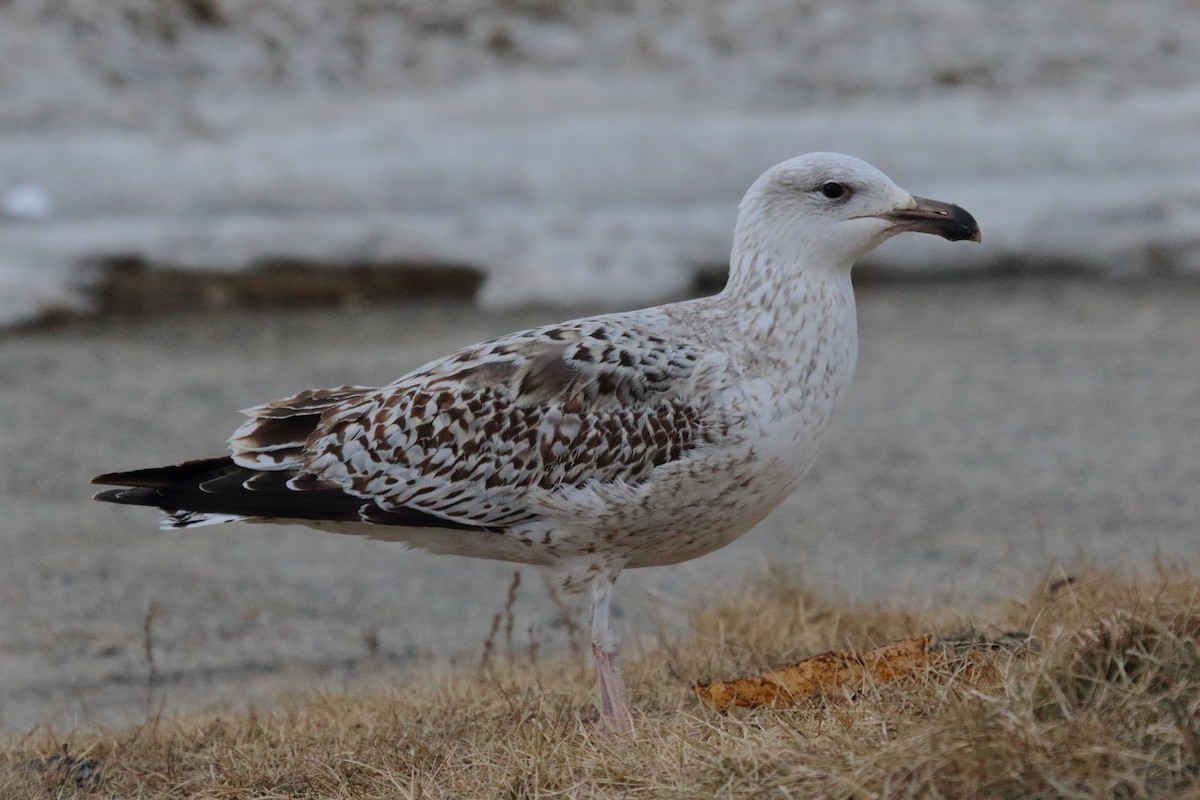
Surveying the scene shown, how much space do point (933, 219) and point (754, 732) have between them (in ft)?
5.08

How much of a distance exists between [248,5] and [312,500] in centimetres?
887

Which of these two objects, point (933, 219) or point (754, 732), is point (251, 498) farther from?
point (933, 219)

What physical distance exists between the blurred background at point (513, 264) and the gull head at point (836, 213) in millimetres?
1474

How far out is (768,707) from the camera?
3.87m

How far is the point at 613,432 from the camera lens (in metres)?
4.17

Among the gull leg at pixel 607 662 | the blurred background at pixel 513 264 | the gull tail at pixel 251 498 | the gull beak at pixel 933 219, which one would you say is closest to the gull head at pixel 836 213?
the gull beak at pixel 933 219

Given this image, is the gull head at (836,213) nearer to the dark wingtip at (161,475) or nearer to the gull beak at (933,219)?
the gull beak at (933,219)

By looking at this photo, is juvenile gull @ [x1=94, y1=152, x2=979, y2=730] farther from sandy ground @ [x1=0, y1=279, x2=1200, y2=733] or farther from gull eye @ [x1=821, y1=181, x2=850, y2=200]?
sandy ground @ [x1=0, y1=279, x2=1200, y2=733]

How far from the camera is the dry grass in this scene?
293cm

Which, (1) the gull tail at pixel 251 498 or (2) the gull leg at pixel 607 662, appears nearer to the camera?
(2) the gull leg at pixel 607 662

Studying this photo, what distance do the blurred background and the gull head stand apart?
1.47 metres

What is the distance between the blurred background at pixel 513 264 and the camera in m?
6.30

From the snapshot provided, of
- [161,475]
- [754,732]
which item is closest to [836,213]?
[754,732]

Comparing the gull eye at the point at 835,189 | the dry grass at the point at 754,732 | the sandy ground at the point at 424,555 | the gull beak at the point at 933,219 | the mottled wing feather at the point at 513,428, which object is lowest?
the sandy ground at the point at 424,555
